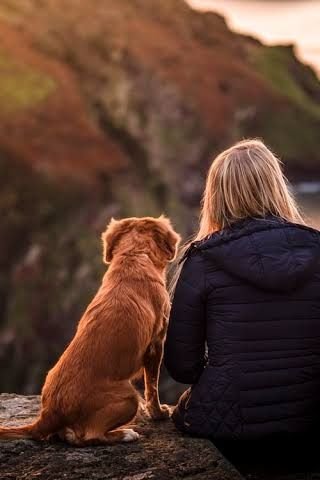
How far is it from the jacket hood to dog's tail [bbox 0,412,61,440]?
4.51ft

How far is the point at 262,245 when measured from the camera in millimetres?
4125

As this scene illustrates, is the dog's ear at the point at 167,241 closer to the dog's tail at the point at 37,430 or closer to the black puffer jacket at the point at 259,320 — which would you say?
the black puffer jacket at the point at 259,320

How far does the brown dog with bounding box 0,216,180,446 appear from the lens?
4.30m

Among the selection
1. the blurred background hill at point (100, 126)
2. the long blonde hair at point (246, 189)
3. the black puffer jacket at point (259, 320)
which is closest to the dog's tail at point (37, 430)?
the black puffer jacket at point (259, 320)

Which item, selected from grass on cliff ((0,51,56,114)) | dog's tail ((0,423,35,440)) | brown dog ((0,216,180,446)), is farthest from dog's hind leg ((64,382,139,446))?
grass on cliff ((0,51,56,114))

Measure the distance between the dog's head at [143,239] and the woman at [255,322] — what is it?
84 cm

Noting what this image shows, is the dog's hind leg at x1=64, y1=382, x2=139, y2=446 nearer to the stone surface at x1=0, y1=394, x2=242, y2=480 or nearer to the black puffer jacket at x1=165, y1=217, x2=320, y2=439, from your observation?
the stone surface at x1=0, y1=394, x2=242, y2=480

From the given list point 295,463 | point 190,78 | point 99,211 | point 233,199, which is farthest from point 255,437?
point 190,78

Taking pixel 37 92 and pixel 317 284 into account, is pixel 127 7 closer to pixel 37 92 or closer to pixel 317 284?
pixel 37 92

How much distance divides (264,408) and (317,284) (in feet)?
2.56

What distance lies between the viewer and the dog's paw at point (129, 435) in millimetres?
4602

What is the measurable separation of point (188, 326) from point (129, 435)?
2.80 ft

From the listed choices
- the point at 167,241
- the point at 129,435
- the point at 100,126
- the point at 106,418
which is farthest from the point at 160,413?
the point at 100,126

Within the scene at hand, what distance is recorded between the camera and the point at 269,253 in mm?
4109
